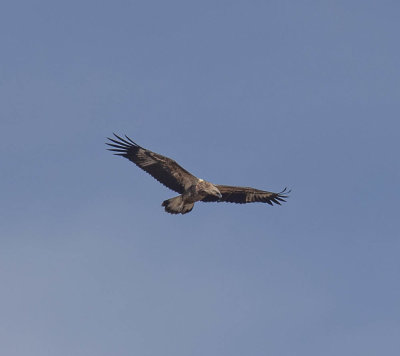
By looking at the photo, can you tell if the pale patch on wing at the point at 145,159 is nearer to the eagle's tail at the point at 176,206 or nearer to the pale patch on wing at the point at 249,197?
the eagle's tail at the point at 176,206

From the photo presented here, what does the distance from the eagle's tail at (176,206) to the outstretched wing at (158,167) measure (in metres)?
0.53

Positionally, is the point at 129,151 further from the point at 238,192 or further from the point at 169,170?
the point at 238,192

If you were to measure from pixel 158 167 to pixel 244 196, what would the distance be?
3.74m

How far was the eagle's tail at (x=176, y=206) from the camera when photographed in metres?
33.1

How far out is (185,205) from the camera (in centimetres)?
3344

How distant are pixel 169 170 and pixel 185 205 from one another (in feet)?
4.27

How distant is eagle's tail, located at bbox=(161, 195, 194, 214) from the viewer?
33.1 m

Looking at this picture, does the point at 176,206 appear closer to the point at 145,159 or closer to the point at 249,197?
the point at 145,159

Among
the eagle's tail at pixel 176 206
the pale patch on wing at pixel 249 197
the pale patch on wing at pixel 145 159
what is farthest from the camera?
the pale patch on wing at pixel 249 197

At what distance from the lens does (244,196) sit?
35.6 meters

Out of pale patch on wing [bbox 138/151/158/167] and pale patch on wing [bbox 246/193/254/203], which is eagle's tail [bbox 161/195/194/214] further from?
pale patch on wing [bbox 246/193/254/203]

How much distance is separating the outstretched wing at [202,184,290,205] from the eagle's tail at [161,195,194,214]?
1402 millimetres

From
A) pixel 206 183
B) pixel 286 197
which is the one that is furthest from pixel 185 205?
pixel 286 197

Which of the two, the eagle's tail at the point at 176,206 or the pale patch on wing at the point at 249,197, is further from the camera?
the pale patch on wing at the point at 249,197
